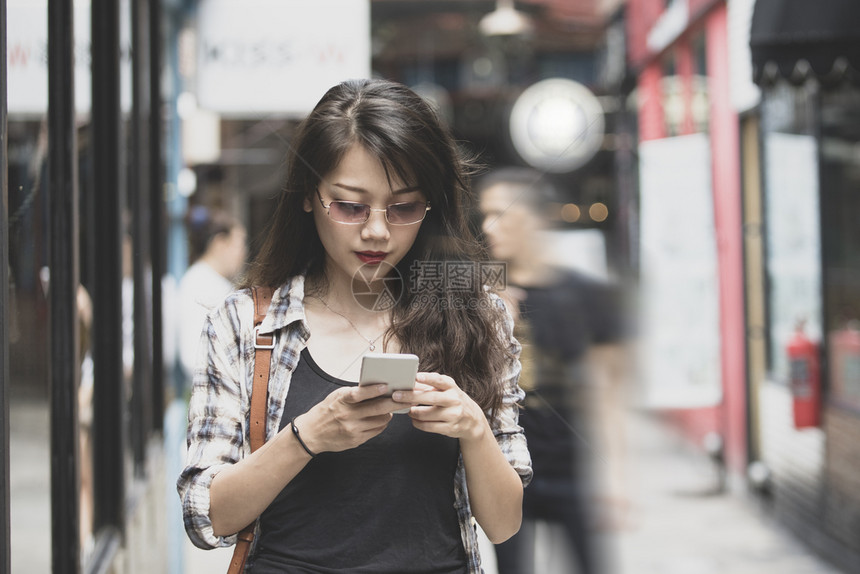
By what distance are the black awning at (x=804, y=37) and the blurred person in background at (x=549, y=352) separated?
175cm

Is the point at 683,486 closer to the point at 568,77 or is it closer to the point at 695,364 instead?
the point at 695,364

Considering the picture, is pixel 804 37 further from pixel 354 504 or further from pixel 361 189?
pixel 354 504

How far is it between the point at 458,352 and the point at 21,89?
4.62 ft

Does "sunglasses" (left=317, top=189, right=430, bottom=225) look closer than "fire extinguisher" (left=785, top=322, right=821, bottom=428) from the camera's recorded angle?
Yes

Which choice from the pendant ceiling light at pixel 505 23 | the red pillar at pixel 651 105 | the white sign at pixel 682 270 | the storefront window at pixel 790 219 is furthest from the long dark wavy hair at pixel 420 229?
the red pillar at pixel 651 105

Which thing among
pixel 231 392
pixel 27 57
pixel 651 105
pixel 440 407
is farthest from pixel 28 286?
pixel 651 105

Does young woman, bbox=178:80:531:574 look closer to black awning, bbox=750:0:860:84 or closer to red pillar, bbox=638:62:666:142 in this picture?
black awning, bbox=750:0:860:84

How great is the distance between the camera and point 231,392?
1.47 metres

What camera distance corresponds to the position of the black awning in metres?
3.76

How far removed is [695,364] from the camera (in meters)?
7.37

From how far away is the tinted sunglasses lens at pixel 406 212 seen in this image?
4.71 ft

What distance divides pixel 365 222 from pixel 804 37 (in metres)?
2.90

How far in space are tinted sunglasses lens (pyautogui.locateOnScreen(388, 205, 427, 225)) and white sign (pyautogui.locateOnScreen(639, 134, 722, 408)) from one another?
557 centimetres

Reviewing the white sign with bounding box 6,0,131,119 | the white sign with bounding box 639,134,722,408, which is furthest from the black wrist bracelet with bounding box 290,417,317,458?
the white sign with bounding box 639,134,722,408
